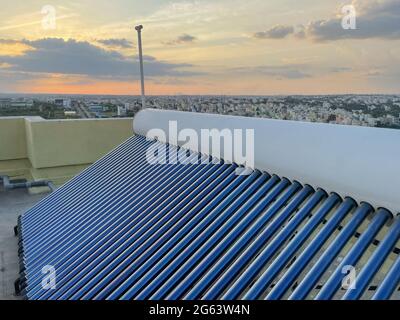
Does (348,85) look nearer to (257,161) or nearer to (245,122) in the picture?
(245,122)

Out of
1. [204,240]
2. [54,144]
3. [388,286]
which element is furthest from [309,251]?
[54,144]

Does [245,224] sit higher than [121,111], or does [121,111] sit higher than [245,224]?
[121,111]

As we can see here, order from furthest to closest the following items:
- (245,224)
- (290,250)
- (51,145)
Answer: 1. (51,145)
2. (245,224)
3. (290,250)

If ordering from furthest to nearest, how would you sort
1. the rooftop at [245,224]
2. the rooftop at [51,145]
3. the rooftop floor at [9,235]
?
1. the rooftop at [51,145]
2. the rooftop floor at [9,235]
3. the rooftop at [245,224]

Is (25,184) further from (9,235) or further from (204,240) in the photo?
(204,240)

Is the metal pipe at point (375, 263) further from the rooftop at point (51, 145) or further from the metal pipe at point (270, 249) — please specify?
the rooftop at point (51, 145)

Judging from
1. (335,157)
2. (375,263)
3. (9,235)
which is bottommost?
(9,235)

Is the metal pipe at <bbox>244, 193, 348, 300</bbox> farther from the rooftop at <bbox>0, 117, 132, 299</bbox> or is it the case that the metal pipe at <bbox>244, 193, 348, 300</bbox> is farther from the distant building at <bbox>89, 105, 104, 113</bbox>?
the distant building at <bbox>89, 105, 104, 113</bbox>


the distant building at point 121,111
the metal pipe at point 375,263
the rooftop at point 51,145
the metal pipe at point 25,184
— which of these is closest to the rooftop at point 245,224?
the metal pipe at point 375,263
